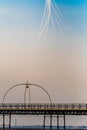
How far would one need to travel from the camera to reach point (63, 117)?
5664 inches

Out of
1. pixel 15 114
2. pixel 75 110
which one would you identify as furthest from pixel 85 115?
pixel 15 114

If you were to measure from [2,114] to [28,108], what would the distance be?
15.8 ft

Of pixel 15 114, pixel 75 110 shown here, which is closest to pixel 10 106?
pixel 15 114

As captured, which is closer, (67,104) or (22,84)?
(67,104)

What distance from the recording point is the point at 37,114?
142 metres

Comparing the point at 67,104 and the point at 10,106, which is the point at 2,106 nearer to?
the point at 10,106

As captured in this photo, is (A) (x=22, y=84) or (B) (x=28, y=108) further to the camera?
(A) (x=22, y=84)

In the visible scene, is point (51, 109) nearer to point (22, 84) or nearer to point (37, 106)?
point (37, 106)

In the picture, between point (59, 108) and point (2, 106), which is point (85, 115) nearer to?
point (59, 108)

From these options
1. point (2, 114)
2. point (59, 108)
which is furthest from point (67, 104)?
point (2, 114)

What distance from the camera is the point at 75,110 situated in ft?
456

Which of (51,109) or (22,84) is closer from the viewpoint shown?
(51,109)

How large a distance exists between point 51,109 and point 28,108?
3857 millimetres

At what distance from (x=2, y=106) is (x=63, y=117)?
995 cm
